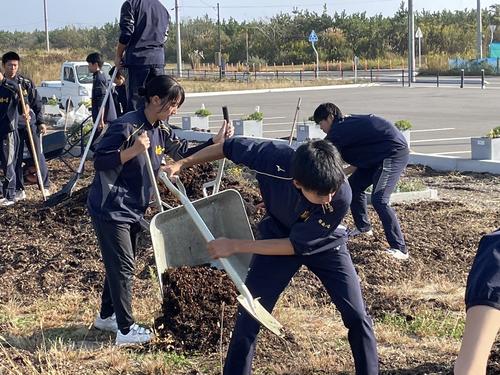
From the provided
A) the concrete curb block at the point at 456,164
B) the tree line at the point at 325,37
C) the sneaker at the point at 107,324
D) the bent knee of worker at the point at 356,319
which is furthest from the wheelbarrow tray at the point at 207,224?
the tree line at the point at 325,37

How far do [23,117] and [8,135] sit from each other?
0.97 ft

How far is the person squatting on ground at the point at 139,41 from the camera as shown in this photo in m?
8.41

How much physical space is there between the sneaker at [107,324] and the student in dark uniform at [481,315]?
3642 millimetres

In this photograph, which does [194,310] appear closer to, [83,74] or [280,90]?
[83,74]

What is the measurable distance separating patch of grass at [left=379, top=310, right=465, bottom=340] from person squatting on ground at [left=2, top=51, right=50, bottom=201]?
585 centimetres

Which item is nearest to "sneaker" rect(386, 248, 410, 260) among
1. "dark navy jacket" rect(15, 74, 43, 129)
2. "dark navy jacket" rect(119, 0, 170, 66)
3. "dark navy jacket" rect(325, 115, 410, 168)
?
"dark navy jacket" rect(325, 115, 410, 168)

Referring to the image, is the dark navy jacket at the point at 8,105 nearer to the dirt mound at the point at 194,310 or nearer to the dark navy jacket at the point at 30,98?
the dark navy jacket at the point at 30,98

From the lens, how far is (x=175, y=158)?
5.45 meters

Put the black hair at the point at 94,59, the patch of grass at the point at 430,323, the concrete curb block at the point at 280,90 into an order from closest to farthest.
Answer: the patch of grass at the point at 430,323
the black hair at the point at 94,59
the concrete curb block at the point at 280,90

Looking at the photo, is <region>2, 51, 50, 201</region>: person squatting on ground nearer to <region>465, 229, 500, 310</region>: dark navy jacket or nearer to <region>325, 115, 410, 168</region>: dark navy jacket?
<region>325, 115, 410, 168</region>: dark navy jacket

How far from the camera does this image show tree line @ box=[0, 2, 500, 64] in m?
70.7

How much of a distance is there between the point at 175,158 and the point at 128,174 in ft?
1.54

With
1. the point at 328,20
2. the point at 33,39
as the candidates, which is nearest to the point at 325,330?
the point at 328,20

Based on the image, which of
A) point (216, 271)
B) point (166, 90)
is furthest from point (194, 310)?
point (166, 90)
